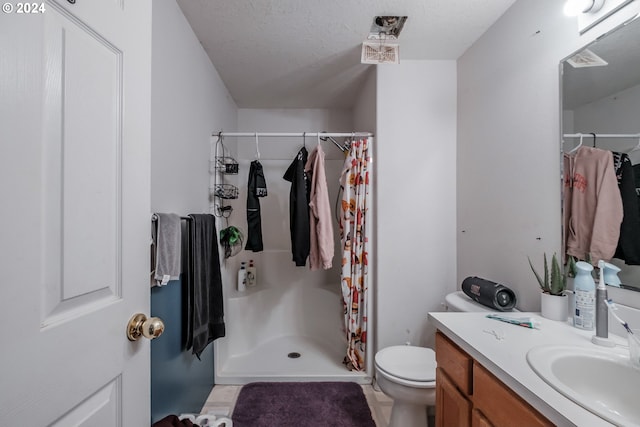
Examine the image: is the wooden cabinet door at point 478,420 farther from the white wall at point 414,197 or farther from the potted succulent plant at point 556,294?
the white wall at point 414,197

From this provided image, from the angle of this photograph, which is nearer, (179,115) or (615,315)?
(615,315)

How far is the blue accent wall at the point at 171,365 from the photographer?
1124 millimetres

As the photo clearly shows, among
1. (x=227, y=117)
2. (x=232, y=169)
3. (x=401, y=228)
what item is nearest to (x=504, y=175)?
(x=401, y=228)

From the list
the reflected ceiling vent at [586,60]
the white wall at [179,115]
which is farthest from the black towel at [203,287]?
the reflected ceiling vent at [586,60]

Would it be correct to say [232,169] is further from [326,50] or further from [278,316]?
[278,316]

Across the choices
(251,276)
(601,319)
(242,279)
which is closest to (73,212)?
(601,319)

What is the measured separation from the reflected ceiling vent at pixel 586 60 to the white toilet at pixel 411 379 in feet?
3.75

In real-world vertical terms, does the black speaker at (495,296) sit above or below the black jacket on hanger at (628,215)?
below

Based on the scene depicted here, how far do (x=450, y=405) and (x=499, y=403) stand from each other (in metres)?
0.32

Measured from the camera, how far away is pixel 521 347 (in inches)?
33.5

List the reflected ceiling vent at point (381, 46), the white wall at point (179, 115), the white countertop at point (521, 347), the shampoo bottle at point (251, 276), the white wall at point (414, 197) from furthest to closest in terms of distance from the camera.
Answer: the shampoo bottle at point (251, 276), the white wall at point (414, 197), the reflected ceiling vent at point (381, 46), the white wall at point (179, 115), the white countertop at point (521, 347)

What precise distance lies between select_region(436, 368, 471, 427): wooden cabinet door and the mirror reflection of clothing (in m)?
0.74

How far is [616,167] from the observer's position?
95 cm

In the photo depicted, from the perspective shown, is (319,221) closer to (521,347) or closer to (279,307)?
(279,307)
